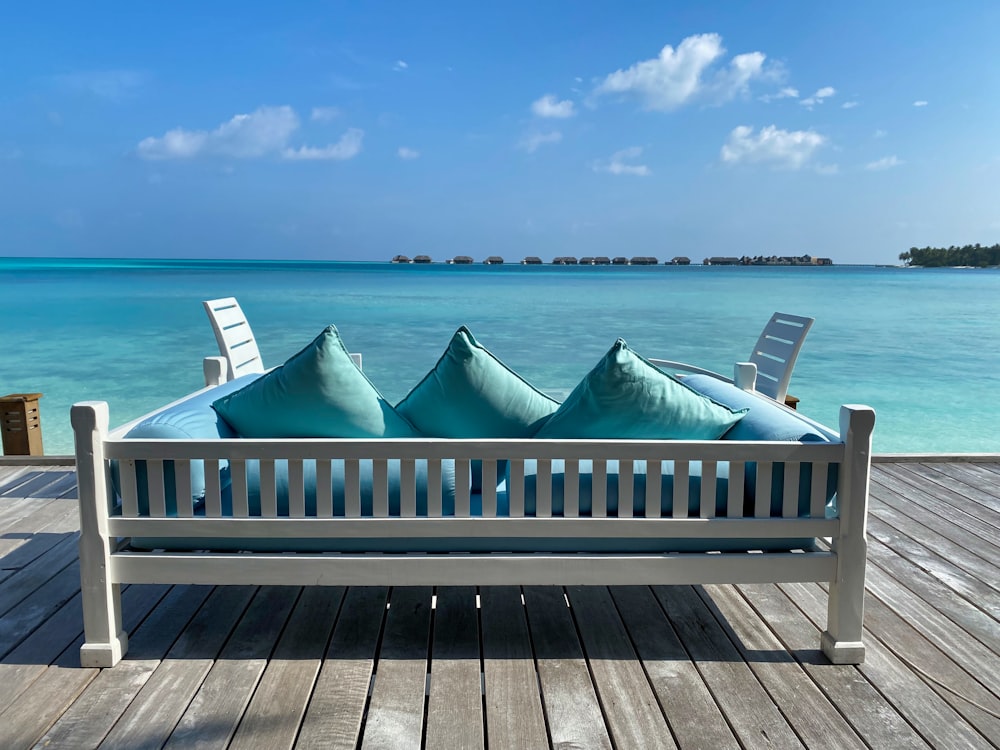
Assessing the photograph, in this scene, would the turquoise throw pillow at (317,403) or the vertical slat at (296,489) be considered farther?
the turquoise throw pillow at (317,403)

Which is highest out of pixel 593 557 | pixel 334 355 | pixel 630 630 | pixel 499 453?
pixel 334 355

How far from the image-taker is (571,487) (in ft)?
6.10

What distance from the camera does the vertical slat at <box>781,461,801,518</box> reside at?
1869 millimetres

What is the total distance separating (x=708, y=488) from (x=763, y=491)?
0.14 metres

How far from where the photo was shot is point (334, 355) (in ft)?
6.72

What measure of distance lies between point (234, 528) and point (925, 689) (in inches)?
66.3

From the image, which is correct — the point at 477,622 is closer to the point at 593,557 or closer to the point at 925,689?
the point at 593,557

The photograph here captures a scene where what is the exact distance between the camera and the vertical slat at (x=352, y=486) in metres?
1.85

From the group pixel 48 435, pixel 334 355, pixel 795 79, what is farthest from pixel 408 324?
pixel 795 79

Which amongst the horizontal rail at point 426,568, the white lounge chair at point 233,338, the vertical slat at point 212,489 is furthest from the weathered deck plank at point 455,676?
the white lounge chair at point 233,338

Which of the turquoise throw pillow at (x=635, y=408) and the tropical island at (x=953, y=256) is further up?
the tropical island at (x=953, y=256)

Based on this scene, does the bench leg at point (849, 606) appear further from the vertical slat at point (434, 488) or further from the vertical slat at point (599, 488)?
the vertical slat at point (434, 488)

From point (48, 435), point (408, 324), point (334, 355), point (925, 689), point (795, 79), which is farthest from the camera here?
point (795, 79)

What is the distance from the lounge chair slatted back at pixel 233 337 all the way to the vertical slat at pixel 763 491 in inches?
95.8
